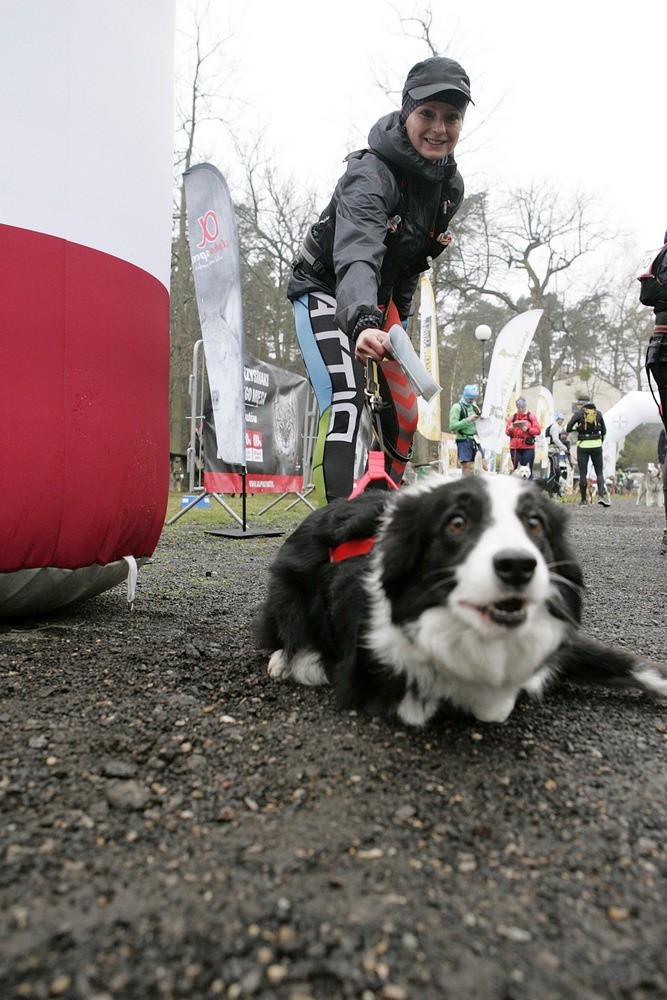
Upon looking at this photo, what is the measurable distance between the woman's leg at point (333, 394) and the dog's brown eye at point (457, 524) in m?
1.35

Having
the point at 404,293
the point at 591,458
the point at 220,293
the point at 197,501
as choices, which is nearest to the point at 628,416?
the point at 591,458

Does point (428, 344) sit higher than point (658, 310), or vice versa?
point (428, 344)

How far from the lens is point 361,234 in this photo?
2709mm

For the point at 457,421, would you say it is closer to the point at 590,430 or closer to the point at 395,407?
the point at 590,430

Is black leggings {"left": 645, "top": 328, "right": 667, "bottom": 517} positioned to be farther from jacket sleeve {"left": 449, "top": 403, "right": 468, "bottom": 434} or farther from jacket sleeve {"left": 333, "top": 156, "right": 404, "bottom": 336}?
Answer: jacket sleeve {"left": 449, "top": 403, "right": 468, "bottom": 434}

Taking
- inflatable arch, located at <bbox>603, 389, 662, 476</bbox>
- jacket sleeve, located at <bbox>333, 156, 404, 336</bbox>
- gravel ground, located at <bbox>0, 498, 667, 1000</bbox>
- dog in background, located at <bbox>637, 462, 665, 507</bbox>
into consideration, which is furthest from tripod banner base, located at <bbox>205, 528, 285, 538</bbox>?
inflatable arch, located at <bbox>603, 389, 662, 476</bbox>

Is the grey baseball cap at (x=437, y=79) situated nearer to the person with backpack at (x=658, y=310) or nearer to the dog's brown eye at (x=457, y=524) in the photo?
the dog's brown eye at (x=457, y=524)

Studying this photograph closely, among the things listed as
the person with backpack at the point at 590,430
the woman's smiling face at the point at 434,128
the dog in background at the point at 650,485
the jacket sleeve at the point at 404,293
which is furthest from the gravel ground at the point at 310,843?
the dog in background at the point at 650,485

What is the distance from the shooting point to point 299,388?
10.3 metres

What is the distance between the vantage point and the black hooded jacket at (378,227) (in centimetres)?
267

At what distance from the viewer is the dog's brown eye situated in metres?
1.71

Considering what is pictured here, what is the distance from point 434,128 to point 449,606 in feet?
6.96

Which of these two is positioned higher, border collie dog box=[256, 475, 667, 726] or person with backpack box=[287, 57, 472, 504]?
person with backpack box=[287, 57, 472, 504]

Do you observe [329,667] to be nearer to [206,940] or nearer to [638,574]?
[206,940]
